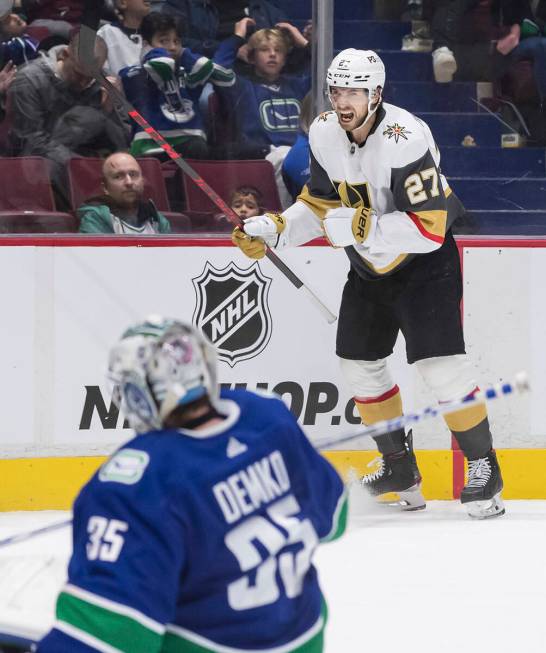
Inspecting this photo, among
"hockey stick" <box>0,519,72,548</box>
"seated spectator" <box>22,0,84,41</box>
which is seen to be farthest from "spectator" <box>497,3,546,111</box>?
"hockey stick" <box>0,519,72,548</box>

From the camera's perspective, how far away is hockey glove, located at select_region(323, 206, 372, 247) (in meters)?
3.40

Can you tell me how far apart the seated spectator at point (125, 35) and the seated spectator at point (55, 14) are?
0.32ft

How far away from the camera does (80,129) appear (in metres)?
3.98

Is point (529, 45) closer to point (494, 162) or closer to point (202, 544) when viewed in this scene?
point (494, 162)

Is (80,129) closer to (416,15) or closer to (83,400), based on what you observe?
(83,400)

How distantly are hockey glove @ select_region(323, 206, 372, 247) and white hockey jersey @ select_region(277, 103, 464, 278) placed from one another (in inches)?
0.8

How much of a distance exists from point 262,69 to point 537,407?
1406mm

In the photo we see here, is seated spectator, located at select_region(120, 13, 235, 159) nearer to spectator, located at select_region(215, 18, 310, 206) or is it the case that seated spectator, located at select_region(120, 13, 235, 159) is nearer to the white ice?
spectator, located at select_region(215, 18, 310, 206)

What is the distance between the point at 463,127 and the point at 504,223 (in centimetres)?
42

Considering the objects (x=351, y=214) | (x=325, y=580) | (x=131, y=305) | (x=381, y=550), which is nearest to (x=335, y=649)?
(x=325, y=580)

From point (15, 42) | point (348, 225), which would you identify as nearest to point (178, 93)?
point (15, 42)

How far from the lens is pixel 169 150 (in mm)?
3842

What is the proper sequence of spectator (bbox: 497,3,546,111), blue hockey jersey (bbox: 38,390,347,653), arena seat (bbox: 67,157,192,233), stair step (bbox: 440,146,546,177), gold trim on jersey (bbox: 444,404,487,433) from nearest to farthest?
blue hockey jersey (bbox: 38,390,347,653)
gold trim on jersey (bbox: 444,404,487,433)
arena seat (bbox: 67,157,192,233)
stair step (bbox: 440,146,546,177)
spectator (bbox: 497,3,546,111)

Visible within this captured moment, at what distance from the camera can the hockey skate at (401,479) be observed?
150 inches
